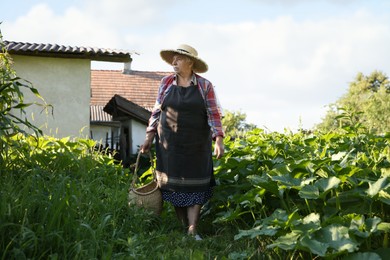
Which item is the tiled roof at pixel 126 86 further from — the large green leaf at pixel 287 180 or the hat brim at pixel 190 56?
the large green leaf at pixel 287 180

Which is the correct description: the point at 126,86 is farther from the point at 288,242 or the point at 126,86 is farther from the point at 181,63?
the point at 288,242

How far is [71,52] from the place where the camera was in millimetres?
12914

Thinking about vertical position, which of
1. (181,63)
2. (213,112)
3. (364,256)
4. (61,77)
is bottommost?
(364,256)

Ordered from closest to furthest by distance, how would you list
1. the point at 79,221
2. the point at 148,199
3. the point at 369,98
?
the point at 79,221 < the point at 148,199 < the point at 369,98

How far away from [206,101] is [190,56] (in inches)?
17.0

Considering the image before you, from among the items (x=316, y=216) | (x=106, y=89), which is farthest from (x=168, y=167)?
(x=106, y=89)

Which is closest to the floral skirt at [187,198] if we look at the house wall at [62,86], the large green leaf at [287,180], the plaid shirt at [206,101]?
the plaid shirt at [206,101]

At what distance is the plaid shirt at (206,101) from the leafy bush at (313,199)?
1.26 ft

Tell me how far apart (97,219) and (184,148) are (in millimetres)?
1261

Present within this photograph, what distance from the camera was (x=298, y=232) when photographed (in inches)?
145

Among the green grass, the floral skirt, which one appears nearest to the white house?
the green grass

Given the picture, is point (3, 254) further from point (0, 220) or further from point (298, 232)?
point (298, 232)

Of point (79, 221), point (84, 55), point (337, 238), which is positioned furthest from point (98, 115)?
point (337, 238)

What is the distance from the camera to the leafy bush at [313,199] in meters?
3.67
